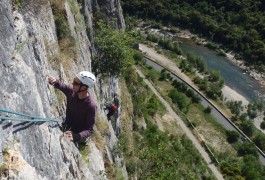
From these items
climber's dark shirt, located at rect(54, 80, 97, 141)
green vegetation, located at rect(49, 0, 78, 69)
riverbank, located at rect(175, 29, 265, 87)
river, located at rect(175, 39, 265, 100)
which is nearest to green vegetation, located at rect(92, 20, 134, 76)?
green vegetation, located at rect(49, 0, 78, 69)

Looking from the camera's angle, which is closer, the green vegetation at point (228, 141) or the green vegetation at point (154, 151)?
the green vegetation at point (154, 151)

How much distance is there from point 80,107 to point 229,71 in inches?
3816

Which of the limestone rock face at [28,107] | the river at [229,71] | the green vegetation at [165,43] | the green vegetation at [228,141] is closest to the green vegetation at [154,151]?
the green vegetation at [228,141]

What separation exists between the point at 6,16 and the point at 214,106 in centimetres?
7016

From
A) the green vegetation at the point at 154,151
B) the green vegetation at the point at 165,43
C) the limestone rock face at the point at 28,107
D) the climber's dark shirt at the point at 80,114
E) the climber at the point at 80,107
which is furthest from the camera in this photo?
the green vegetation at the point at 165,43

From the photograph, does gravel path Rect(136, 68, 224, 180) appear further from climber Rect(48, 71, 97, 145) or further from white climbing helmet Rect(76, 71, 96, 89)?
white climbing helmet Rect(76, 71, 96, 89)

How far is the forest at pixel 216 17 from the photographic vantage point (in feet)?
391

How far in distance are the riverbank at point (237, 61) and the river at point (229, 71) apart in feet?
3.94

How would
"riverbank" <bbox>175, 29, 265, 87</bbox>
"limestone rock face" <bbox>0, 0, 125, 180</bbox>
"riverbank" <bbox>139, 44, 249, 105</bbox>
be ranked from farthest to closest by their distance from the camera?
"riverbank" <bbox>175, 29, 265, 87</bbox>, "riverbank" <bbox>139, 44, 249, 105</bbox>, "limestone rock face" <bbox>0, 0, 125, 180</bbox>

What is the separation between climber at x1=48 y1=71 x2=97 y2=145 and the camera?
36.1 ft

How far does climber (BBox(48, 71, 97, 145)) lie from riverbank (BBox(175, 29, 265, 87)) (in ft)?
308

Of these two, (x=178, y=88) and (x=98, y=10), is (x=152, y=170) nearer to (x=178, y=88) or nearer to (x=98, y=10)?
(x=98, y=10)

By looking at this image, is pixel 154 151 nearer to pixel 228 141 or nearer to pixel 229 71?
pixel 228 141

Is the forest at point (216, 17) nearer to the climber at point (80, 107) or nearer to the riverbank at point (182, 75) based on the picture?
the riverbank at point (182, 75)
